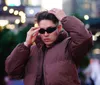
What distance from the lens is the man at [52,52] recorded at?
2756 mm

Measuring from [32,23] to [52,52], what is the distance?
493 centimetres

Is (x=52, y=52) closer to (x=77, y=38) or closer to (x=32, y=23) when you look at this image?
(x=77, y=38)

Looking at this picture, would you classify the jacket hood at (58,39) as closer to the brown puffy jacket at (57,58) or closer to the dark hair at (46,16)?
the brown puffy jacket at (57,58)

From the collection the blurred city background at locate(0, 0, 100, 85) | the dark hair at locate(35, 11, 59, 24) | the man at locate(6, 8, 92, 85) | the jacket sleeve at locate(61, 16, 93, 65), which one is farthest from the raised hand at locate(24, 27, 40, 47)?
the blurred city background at locate(0, 0, 100, 85)

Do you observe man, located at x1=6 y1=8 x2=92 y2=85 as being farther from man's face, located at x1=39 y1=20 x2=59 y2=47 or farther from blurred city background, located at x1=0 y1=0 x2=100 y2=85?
blurred city background, located at x1=0 y1=0 x2=100 y2=85

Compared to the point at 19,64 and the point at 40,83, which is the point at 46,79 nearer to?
the point at 40,83

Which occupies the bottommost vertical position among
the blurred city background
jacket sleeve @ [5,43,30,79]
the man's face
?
the blurred city background

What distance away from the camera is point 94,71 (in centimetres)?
957

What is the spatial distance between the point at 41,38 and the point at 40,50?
0.31 feet

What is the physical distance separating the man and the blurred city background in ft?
2.76

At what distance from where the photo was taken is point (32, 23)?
7738 mm

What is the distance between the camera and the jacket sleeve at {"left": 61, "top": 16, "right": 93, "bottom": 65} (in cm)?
276

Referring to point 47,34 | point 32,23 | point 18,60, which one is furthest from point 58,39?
point 32,23

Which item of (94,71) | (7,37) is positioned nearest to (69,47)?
(7,37)
